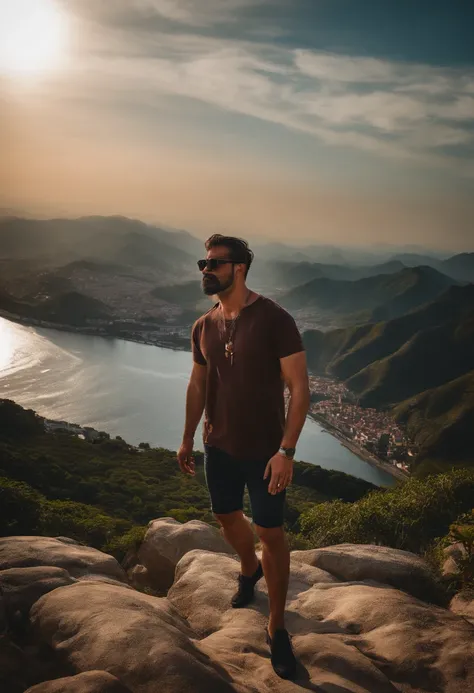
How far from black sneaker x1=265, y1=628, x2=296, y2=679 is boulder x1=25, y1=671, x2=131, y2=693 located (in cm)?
112

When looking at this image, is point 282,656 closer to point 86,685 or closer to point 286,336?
point 86,685

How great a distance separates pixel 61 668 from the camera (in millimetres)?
2615

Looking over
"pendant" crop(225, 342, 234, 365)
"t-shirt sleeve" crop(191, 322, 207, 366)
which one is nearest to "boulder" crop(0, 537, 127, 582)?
"t-shirt sleeve" crop(191, 322, 207, 366)

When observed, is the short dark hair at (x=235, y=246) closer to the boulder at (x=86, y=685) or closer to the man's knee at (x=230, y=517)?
the man's knee at (x=230, y=517)

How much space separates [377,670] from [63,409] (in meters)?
A: 74.3

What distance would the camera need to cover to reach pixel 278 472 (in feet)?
9.45

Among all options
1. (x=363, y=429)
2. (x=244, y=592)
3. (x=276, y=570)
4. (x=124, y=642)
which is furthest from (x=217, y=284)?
(x=363, y=429)

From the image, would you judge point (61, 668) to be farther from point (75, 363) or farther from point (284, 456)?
point (75, 363)

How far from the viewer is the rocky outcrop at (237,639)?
8.09ft

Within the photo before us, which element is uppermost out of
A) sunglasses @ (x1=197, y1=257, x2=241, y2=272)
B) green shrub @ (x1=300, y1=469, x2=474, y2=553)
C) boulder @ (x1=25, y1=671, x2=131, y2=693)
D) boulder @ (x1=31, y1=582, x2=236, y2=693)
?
sunglasses @ (x1=197, y1=257, x2=241, y2=272)

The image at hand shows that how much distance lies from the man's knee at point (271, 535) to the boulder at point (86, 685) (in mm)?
1178

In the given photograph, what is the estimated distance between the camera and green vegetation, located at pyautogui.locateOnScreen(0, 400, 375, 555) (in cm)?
1065

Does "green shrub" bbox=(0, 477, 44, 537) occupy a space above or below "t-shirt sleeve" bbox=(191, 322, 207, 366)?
below

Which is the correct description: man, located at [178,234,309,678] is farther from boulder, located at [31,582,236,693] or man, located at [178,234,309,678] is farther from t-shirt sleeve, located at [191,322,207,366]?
boulder, located at [31,582,236,693]
